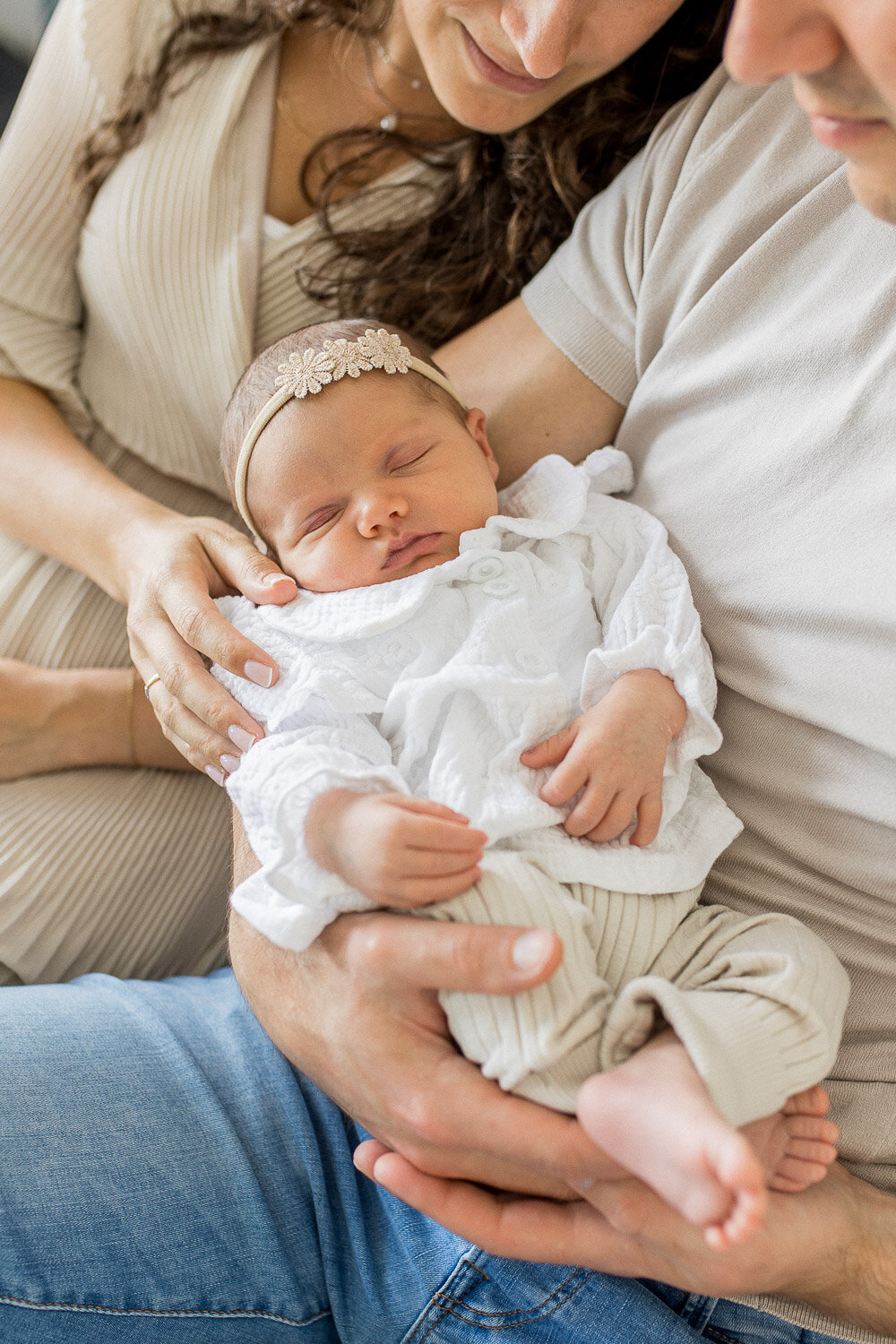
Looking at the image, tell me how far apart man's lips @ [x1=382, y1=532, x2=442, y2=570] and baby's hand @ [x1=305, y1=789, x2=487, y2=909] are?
333 millimetres

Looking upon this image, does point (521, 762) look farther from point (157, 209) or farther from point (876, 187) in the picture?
point (157, 209)

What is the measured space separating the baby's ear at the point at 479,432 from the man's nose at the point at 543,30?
395 mm

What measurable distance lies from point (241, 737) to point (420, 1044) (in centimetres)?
39

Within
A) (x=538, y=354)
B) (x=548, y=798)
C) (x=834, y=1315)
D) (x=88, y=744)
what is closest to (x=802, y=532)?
(x=548, y=798)

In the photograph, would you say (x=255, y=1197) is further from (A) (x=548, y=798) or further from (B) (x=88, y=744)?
(B) (x=88, y=744)

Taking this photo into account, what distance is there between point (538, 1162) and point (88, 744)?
972mm

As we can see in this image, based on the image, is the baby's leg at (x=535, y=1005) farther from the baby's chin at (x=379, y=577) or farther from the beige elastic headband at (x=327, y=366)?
the beige elastic headband at (x=327, y=366)

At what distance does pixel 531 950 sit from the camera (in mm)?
888

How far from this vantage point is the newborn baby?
0.90 metres

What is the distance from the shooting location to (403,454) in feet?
4.04

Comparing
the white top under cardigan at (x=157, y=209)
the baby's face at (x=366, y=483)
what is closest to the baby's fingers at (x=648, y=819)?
the baby's face at (x=366, y=483)

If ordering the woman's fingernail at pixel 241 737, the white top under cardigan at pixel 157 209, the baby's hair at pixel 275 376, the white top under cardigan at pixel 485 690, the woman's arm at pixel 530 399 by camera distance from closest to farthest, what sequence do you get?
the white top under cardigan at pixel 485 690 → the woman's fingernail at pixel 241 737 → the baby's hair at pixel 275 376 → the woman's arm at pixel 530 399 → the white top under cardigan at pixel 157 209

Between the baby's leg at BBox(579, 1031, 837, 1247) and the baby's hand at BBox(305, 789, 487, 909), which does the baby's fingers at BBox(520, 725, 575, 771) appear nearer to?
the baby's hand at BBox(305, 789, 487, 909)

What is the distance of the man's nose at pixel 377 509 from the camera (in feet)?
A: 3.87
